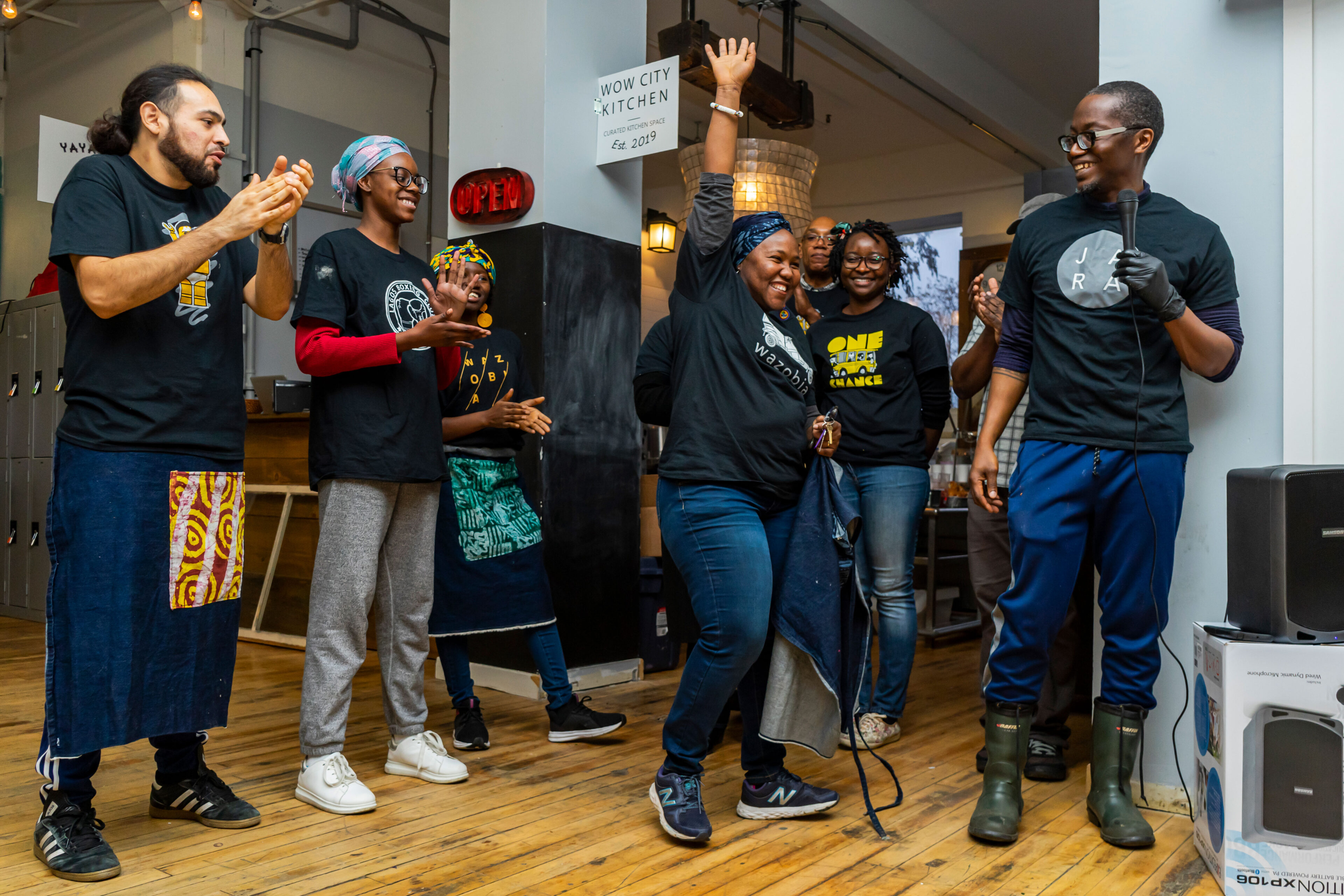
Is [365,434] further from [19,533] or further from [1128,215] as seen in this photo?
[19,533]

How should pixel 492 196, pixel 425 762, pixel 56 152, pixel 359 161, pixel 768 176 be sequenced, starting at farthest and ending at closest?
Answer: pixel 56 152, pixel 768 176, pixel 492 196, pixel 425 762, pixel 359 161

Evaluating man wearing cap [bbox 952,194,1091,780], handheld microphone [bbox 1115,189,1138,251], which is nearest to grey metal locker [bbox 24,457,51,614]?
man wearing cap [bbox 952,194,1091,780]

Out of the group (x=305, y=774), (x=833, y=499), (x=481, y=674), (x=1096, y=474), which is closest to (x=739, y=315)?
(x=833, y=499)

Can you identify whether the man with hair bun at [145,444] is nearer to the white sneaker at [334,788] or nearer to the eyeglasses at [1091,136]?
the white sneaker at [334,788]

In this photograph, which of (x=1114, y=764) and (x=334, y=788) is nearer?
(x=1114, y=764)

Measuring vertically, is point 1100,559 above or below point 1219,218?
below

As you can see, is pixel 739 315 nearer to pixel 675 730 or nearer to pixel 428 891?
pixel 675 730

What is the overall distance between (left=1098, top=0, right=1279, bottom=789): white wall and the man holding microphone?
194mm

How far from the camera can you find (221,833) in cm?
221

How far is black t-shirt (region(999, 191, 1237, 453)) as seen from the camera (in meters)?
2.20

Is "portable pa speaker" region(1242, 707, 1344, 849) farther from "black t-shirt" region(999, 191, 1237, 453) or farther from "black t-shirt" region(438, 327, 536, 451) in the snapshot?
"black t-shirt" region(438, 327, 536, 451)

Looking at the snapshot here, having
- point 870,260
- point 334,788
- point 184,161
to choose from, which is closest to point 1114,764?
point 870,260

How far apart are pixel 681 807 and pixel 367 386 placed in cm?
121

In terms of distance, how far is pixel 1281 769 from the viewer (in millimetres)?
1910
